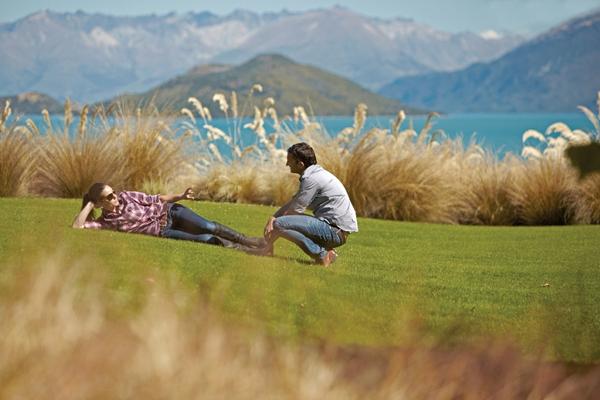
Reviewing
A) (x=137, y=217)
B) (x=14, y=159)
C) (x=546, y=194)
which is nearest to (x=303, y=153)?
(x=137, y=217)

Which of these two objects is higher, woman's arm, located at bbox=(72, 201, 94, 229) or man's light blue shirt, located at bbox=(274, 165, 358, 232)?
man's light blue shirt, located at bbox=(274, 165, 358, 232)

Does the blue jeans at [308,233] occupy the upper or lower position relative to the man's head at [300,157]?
lower

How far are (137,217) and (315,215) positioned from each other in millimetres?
1839

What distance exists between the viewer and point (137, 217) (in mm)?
8555

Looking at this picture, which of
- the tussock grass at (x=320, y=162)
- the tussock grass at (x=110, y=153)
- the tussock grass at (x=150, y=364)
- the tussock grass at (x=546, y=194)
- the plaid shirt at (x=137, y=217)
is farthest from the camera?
the tussock grass at (x=546, y=194)

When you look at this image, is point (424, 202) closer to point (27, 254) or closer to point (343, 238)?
point (343, 238)

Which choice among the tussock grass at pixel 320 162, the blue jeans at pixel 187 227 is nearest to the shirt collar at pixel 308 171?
the blue jeans at pixel 187 227

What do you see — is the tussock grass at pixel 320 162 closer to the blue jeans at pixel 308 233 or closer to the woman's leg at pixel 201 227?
the woman's leg at pixel 201 227

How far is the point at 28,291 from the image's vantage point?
3.60 m

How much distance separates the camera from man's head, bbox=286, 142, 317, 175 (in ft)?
25.2

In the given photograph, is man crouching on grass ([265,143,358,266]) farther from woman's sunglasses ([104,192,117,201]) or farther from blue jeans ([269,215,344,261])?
woman's sunglasses ([104,192,117,201])

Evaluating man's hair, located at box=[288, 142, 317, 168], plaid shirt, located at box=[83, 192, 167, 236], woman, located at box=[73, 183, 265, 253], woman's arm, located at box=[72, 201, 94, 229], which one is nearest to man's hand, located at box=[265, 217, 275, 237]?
man's hair, located at box=[288, 142, 317, 168]

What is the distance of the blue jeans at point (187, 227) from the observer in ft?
27.3

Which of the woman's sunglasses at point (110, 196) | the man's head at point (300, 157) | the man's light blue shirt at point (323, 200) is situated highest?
the man's head at point (300, 157)
